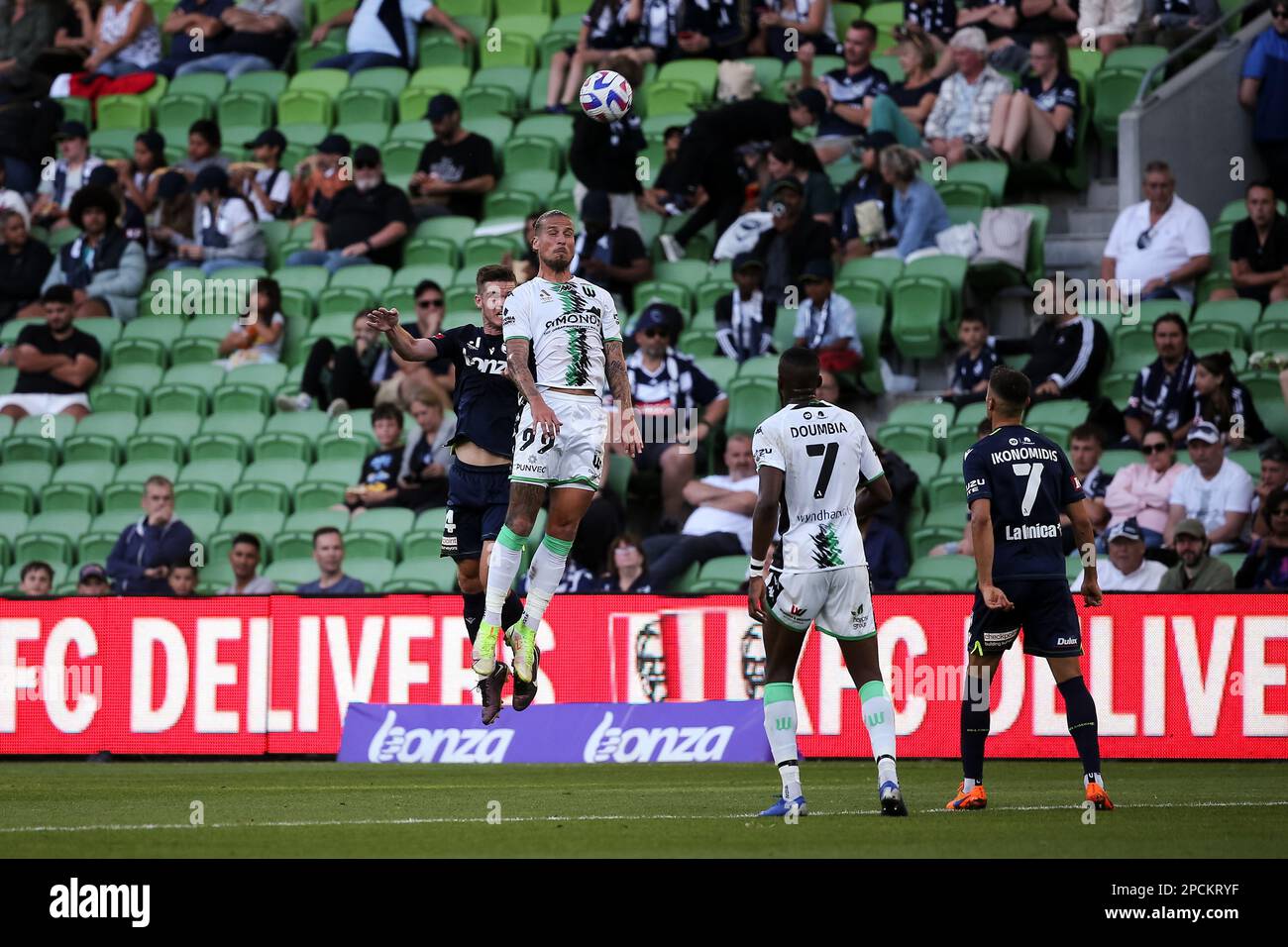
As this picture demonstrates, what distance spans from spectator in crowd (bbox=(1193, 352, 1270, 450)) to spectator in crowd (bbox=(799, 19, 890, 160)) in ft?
17.5

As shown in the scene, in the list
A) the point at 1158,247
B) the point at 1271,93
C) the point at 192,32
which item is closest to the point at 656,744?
the point at 1158,247

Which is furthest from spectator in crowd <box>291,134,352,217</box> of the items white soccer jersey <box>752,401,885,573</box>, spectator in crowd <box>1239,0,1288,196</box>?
white soccer jersey <box>752,401,885,573</box>

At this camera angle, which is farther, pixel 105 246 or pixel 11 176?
pixel 11 176

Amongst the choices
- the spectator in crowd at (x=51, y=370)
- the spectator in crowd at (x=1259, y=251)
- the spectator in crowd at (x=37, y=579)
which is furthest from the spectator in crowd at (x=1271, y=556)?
the spectator in crowd at (x=51, y=370)

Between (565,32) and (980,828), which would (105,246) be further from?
(980,828)

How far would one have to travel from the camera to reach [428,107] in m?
22.3

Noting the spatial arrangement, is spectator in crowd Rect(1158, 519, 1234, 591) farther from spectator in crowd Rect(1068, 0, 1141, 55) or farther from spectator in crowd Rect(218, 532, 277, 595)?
spectator in crowd Rect(218, 532, 277, 595)

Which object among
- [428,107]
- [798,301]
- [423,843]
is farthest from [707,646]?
[428,107]

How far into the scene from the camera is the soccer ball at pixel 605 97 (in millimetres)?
12195

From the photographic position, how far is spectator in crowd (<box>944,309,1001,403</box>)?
17.7 m

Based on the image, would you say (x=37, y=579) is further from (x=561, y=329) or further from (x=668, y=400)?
(x=561, y=329)

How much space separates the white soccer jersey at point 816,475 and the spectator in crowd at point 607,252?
9.95 metres

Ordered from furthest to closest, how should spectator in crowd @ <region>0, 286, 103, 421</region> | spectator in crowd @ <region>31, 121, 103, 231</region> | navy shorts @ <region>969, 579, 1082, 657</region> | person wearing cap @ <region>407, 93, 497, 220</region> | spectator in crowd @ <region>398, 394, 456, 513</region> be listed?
1. spectator in crowd @ <region>31, 121, 103, 231</region>
2. person wearing cap @ <region>407, 93, 497, 220</region>
3. spectator in crowd @ <region>0, 286, 103, 421</region>
4. spectator in crowd @ <region>398, 394, 456, 513</region>
5. navy shorts @ <region>969, 579, 1082, 657</region>
